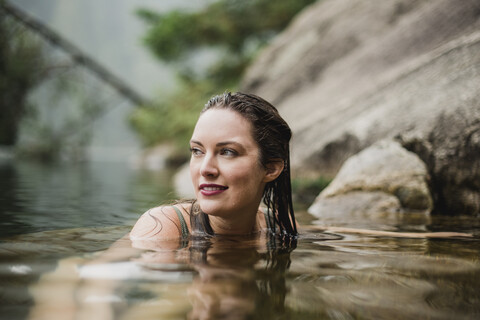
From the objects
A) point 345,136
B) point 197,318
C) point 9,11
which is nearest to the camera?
point 197,318

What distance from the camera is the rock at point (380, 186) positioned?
4.95m

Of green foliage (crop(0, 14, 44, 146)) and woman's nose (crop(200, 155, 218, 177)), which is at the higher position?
green foliage (crop(0, 14, 44, 146))

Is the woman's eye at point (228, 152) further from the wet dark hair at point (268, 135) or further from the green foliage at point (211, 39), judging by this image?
the green foliage at point (211, 39)

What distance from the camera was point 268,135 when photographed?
9.66 feet

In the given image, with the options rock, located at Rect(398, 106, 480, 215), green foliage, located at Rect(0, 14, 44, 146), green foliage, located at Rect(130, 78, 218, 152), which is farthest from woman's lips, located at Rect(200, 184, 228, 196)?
green foliage, located at Rect(0, 14, 44, 146)

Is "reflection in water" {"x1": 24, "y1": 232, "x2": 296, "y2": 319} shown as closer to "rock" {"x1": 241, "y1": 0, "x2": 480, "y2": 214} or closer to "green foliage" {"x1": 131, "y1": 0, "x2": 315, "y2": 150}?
"rock" {"x1": 241, "y1": 0, "x2": 480, "y2": 214}

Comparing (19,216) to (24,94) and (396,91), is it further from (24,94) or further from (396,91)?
(24,94)

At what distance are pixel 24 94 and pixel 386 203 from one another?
1588cm

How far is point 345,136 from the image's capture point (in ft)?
20.7

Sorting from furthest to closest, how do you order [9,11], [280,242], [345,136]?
[9,11], [345,136], [280,242]

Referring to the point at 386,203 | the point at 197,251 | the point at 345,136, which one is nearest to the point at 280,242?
the point at 197,251

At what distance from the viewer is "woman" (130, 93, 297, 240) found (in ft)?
8.85

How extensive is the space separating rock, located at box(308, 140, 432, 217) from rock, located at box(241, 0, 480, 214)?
0.77 ft

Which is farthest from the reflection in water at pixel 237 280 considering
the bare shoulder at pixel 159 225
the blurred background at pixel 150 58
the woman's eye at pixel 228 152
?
the blurred background at pixel 150 58
